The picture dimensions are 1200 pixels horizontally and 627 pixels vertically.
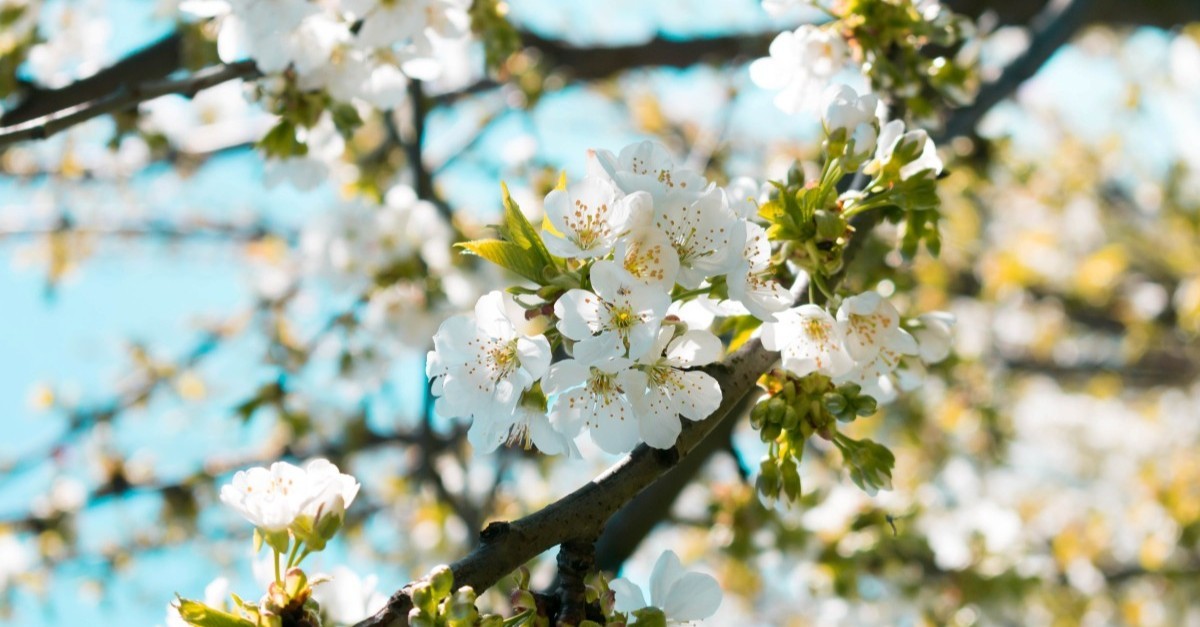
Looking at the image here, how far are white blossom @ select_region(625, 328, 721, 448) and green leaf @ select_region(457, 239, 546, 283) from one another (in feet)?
0.53

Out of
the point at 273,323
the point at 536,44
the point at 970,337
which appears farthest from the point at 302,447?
the point at 970,337

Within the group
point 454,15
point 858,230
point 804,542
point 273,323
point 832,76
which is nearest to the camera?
point 858,230

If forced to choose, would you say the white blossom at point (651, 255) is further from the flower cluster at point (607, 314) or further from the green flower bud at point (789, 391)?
the green flower bud at point (789, 391)

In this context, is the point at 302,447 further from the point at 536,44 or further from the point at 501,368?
the point at 501,368

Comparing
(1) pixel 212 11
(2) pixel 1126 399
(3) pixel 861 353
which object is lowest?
(2) pixel 1126 399

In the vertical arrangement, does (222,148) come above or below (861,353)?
below

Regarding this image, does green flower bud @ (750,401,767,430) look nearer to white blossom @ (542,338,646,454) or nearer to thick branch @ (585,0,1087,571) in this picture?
white blossom @ (542,338,646,454)

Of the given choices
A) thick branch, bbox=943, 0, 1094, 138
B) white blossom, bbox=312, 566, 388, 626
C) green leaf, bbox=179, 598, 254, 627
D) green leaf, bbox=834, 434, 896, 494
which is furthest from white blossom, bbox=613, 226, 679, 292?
thick branch, bbox=943, 0, 1094, 138

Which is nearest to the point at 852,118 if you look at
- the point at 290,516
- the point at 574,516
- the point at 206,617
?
the point at 574,516

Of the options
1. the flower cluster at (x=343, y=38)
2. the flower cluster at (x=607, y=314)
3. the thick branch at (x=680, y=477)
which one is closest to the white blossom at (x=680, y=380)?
the flower cluster at (x=607, y=314)

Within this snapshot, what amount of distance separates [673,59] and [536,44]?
1.52 ft

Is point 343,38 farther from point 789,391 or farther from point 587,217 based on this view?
point 789,391

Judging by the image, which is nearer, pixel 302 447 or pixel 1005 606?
pixel 1005 606

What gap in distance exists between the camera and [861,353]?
1.27 metres
